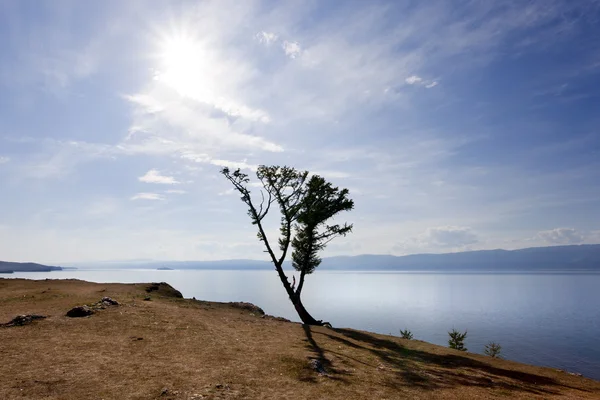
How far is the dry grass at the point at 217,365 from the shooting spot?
12.7 metres

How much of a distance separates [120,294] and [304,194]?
23.0m

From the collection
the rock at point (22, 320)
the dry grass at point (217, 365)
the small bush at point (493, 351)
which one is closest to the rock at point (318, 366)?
the dry grass at point (217, 365)

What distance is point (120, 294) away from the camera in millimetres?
35250

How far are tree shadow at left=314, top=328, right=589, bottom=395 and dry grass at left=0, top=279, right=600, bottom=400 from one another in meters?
0.08

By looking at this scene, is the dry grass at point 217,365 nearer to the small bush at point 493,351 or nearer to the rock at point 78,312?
the rock at point 78,312

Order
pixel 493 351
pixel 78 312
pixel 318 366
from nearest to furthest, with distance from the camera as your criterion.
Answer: pixel 318 366 → pixel 78 312 → pixel 493 351

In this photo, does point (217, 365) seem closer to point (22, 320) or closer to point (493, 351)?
point (22, 320)

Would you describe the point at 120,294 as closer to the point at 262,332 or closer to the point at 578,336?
the point at 262,332

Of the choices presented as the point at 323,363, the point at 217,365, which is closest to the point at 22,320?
the point at 217,365

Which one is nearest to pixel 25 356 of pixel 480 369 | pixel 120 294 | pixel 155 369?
pixel 155 369

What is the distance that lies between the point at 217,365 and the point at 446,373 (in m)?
13.1

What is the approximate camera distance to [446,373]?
19.2 metres

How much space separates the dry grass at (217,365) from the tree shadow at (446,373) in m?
0.08

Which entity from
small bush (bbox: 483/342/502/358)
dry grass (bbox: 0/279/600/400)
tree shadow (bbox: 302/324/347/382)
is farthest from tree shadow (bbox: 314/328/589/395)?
small bush (bbox: 483/342/502/358)
